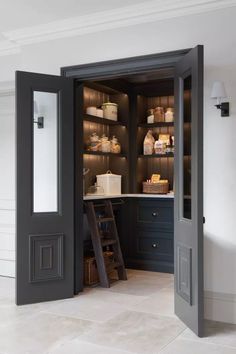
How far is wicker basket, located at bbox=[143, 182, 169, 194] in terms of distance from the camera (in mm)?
6246

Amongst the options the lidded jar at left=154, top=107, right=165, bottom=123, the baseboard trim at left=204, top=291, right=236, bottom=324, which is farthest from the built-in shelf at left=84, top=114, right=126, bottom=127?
the baseboard trim at left=204, top=291, right=236, bottom=324

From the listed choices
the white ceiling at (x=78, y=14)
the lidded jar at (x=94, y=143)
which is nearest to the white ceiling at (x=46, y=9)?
the white ceiling at (x=78, y=14)

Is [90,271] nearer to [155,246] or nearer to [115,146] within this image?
[155,246]

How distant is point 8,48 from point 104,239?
8.77ft

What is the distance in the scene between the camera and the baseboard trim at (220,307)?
3.89 metres

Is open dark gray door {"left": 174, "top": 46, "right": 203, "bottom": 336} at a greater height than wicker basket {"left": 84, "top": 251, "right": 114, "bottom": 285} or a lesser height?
greater

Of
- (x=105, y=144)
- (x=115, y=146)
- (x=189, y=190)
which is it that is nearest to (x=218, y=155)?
(x=189, y=190)

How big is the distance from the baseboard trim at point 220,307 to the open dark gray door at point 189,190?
282 mm

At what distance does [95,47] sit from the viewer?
4.62 metres

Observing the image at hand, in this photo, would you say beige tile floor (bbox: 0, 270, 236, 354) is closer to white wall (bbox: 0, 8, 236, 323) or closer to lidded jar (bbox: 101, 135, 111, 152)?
white wall (bbox: 0, 8, 236, 323)

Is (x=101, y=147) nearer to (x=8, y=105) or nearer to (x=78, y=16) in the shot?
(x=8, y=105)

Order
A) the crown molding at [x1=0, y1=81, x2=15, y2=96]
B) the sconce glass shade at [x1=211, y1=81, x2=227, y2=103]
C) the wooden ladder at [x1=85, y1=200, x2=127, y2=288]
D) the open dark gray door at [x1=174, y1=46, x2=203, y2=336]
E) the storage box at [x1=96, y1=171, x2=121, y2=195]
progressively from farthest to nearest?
the storage box at [x1=96, y1=171, x2=121, y2=195], the crown molding at [x1=0, y1=81, x2=15, y2=96], the wooden ladder at [x1=85, y1=200, x2=127, y2=288], the sconce glass shade at [x1=211, y1=81, x2=227, y2=103], the open dark gray door at [x1=174, y1=46, x2=203, y2=336]

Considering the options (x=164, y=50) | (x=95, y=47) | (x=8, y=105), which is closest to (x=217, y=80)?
(x=164, y=50)

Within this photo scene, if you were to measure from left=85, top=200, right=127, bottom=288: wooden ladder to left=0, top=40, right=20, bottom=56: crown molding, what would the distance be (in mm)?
2091
